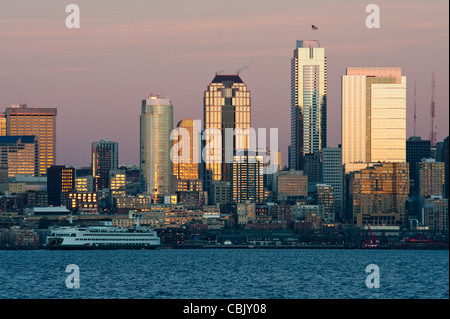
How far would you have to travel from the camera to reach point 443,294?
7588 centimetres

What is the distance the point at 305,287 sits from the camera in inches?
3226

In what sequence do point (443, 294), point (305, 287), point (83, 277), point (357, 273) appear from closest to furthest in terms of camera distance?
1. point (443, 294)
2. point (305, 287)
3. point (83, 277)
4. point (357, 273)
